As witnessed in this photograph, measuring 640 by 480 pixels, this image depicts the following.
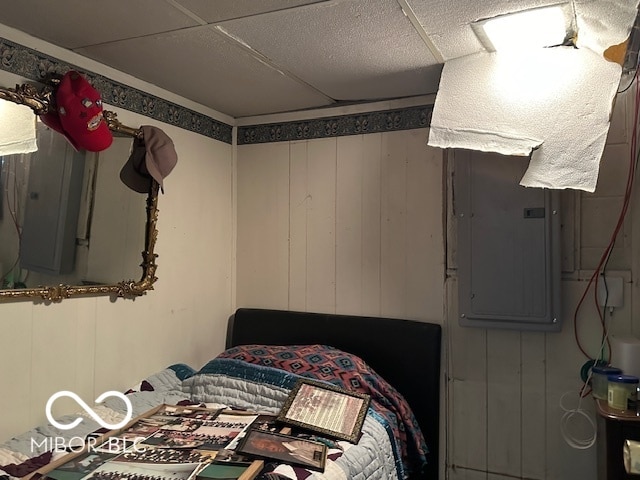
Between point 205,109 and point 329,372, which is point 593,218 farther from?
point 205,109

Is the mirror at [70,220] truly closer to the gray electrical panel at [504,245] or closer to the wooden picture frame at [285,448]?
the wooden picture frame at [285,448]

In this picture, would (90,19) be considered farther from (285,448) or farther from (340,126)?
(285,448)

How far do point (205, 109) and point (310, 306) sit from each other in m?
1.18

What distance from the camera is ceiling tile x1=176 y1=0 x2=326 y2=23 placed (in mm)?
1617

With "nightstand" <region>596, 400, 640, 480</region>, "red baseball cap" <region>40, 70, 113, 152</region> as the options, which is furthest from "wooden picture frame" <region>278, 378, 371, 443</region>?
"red baseball cap" <region>40, 70, 113, 152</region>

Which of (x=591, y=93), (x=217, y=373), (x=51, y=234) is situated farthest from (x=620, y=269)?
(x=51, y=234)

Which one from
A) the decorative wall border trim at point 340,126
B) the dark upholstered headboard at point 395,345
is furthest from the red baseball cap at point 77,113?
the dark upholstered headboard at point 395,345

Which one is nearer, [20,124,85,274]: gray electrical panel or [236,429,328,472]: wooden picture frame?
[236,429,328,472]: wooden picture frame

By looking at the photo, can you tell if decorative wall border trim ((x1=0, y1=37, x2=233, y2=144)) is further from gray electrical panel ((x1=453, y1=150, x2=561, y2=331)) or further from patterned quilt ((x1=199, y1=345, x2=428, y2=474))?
gray electrical panel ((x1=453, y1=150, x2=561, y2=331))

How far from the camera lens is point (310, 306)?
2.76 m

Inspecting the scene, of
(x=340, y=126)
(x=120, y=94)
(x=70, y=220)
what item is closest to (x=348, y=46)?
(x=340, y=126)

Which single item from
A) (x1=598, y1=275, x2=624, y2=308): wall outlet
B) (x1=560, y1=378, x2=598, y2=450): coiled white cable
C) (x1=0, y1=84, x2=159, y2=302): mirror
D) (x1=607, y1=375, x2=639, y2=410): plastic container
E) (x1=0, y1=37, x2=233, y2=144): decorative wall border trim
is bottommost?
(x1=560, y1=378, x2=598, y2=450): coiled white cable

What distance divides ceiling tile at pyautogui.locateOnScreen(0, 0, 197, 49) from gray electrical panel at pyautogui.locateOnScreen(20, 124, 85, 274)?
0.35m

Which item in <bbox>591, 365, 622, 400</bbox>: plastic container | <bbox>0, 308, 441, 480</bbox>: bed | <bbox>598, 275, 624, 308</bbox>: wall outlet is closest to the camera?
<bbox>591, 365, 622, 400</bbox>: plastic container
